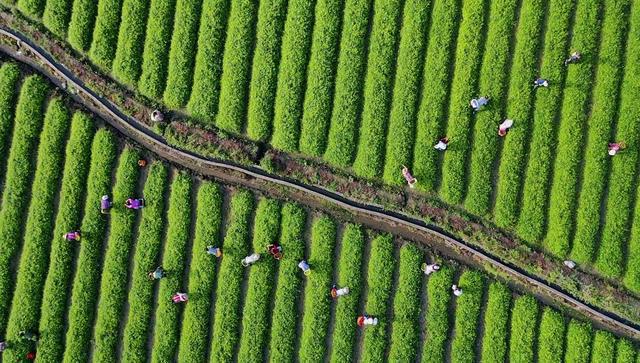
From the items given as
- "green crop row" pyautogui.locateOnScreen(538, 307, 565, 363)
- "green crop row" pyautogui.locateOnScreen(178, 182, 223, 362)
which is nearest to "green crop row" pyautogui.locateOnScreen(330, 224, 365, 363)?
"green crop row" pyautogui.locateOnScreen(178, 182, 223, 362)

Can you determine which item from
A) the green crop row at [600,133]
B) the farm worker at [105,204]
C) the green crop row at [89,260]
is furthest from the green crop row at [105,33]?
the green crop row at [600,133]

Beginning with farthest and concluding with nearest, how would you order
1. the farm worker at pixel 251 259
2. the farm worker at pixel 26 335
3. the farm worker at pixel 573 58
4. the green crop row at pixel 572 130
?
the green crop row at pixel 572 130, the farm worker at pixel 573 58, the farm worker at pixel 251 259, the farm worker at pixel 26 335

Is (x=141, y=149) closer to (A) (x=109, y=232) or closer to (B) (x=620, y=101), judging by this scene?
(A) (x=109, y=232)

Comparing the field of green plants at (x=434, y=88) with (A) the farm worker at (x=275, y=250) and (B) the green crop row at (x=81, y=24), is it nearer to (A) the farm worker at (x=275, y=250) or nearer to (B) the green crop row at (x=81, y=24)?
(B) the green crop row at (x=81, y=24)

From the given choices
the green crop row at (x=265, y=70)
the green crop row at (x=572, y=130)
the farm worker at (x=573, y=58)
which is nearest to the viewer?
the farm worker at (x=573, y=58)

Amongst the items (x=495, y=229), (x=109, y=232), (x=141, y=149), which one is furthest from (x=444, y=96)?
(x=109, y=232)

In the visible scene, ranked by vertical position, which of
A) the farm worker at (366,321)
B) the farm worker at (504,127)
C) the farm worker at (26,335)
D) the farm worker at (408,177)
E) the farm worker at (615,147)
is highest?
the farm worker at (504,127)

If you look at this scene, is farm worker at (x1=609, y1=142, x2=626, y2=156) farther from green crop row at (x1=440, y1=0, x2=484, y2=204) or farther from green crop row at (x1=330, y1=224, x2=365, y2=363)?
green crop row at (x1=330, y1=224, x2=365, y2=363)
